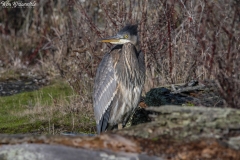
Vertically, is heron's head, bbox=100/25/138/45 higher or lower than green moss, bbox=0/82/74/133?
higher

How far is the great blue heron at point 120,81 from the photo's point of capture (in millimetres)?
7457

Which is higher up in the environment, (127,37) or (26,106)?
(127,37)

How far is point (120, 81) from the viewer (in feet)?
24.6

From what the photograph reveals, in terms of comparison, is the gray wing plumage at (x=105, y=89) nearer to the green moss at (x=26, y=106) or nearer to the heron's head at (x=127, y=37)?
the heron's head at (x=127, y=37)

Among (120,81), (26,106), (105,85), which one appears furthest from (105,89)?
(26,106)

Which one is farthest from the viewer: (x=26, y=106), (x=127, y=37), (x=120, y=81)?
(x=26, y=106)

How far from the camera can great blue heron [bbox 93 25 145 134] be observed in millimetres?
7457

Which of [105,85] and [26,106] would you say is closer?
[105,85]

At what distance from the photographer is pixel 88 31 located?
1023 centimetres

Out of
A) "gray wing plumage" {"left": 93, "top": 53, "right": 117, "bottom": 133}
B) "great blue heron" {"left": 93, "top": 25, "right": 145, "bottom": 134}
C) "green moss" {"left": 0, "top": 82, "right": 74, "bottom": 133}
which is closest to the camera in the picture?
"great blue heron" {"left": 93, "top": 25, "right": 145, "bottom": 134}

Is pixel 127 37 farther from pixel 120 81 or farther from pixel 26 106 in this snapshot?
pixel 26 106

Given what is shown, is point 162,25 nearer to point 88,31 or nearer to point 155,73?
point 155,73

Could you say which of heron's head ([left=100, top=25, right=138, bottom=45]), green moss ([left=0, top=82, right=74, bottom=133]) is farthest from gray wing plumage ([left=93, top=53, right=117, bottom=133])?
green moss ([left=0, top=82, right=74, bottom=133])

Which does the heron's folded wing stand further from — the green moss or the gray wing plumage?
the green moss
